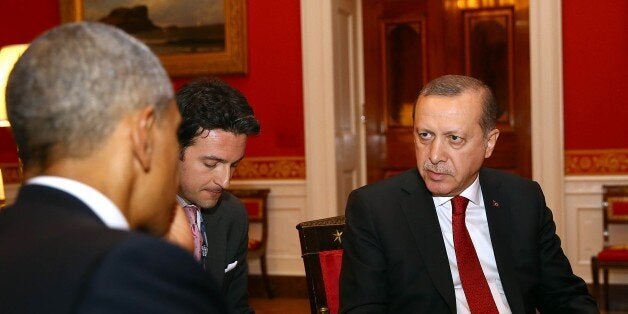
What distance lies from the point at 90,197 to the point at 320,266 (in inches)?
74.2

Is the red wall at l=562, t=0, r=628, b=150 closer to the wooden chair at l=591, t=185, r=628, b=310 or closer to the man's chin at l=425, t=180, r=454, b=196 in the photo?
the wooden chair at l=591, t=185, r=628, b=310

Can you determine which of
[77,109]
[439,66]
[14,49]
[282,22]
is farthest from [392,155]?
[77,109]

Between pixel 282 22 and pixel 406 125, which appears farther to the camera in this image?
pixel 406 125

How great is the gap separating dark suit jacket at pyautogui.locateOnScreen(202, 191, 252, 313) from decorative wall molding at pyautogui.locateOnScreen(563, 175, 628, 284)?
16.8 ft

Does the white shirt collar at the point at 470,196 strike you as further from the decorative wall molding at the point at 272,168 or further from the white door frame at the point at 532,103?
the decorative wall molding at the point at 272,168

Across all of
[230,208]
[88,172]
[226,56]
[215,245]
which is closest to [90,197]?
[88,172]

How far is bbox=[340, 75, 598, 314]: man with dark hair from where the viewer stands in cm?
274

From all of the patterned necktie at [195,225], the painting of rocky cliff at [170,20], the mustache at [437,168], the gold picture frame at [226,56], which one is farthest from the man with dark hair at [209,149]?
the painting of rocky cliff at [170,20]

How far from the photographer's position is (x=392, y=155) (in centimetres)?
869

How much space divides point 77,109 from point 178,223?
0.59 m

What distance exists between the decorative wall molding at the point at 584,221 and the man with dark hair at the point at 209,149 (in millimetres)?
5259

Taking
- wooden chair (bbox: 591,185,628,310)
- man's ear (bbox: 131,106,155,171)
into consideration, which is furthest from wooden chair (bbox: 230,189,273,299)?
man's ear (bbox: 131,106,155,171)

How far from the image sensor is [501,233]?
2848mm

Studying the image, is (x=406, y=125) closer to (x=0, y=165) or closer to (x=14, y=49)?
(x=0, y=165)
